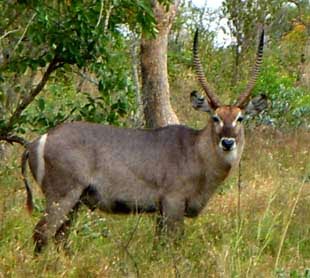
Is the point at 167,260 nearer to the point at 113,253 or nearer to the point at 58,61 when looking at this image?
the point at 113,253

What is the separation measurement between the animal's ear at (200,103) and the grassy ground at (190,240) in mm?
895

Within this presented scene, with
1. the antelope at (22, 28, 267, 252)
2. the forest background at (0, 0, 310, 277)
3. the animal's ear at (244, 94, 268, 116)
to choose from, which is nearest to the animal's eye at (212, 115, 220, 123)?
the antelope at (22, 28, 267, 252)

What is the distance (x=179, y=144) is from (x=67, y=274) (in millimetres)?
2537

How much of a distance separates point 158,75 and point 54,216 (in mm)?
3932

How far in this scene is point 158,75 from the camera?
10.9m

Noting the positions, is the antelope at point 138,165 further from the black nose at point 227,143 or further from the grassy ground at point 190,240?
the grassy ground at point 190,240

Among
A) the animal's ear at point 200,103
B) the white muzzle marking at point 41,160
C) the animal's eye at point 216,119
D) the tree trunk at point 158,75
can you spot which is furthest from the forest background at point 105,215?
the animal's eye at point 216,119

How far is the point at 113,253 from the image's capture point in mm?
6484

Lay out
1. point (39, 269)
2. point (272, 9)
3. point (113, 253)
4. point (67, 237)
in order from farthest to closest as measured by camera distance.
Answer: point (272, 9)
point (67, 237)
point (113, 253)
point (39, 269)

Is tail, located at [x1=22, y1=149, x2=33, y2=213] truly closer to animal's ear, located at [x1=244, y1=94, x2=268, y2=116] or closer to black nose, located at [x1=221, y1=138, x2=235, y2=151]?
black nose, located at [x1=221, y1=138, x2=235, y2=151]

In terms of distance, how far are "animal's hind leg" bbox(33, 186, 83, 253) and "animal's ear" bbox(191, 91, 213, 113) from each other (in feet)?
4.65

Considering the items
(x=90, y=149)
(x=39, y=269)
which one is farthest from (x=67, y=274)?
(x=90, y=149)

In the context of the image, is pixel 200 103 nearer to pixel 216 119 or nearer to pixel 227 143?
pixel 216 119

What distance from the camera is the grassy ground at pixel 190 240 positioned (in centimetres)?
590
